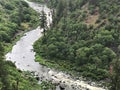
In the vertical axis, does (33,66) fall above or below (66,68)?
above

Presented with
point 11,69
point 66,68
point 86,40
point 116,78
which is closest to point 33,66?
point 66,68

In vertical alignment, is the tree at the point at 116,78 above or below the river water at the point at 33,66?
below

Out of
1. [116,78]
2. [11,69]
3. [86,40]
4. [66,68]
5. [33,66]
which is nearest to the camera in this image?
[116,78]

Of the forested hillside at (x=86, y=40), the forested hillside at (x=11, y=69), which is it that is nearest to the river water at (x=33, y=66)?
the forested hillside at (x=86, y=40)

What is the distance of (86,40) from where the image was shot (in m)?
→ 151

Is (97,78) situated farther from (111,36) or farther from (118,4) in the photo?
(118,4)

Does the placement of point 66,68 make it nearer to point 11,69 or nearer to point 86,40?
point 86,40

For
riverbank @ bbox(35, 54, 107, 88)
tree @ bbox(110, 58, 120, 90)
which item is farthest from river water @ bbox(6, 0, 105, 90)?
tree @ bbox(110, 58, 120, 90)

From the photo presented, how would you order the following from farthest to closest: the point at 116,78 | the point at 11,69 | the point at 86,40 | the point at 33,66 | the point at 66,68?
the point at 86,40 → the point at 33,66 → the point at 66,68 → the point at 11,69 → the point at 116,78

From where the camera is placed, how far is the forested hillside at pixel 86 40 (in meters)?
133

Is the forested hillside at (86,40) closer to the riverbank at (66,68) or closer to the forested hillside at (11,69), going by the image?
the riverbank at (66,68)

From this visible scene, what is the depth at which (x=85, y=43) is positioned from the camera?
14638cm

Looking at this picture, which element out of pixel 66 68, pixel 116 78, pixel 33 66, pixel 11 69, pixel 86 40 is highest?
pixel 86 40

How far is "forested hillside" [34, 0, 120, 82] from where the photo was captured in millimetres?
133125
